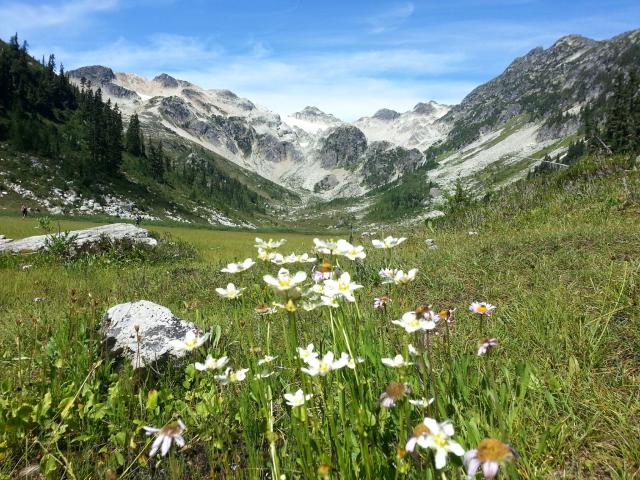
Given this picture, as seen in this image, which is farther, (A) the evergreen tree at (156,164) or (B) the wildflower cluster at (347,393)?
(A) the evergreen tree at (156,164)

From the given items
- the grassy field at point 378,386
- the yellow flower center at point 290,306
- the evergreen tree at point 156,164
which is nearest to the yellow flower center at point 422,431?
the grassy field at point 378,386

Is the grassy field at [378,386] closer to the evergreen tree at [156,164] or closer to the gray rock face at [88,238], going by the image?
the gray rock face at [88,238]

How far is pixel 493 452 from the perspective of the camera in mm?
1115

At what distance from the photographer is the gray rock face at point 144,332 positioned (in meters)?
4.13

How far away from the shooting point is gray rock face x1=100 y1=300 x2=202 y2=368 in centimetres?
413

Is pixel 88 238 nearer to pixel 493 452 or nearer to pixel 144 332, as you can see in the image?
pixel 144 332

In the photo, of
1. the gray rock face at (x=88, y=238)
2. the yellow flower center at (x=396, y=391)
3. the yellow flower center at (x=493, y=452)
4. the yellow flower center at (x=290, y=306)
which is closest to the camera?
the yellow flower center at (x=493, y=452)

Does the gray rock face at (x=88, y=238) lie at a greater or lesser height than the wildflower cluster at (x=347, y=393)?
lesser

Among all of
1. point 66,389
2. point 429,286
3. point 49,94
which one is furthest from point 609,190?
point 49,94

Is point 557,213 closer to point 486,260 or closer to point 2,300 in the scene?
point 486,260

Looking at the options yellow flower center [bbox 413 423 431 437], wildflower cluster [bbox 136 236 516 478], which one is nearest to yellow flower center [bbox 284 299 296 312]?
wildflower cluster [bbox 136 236 516 478]

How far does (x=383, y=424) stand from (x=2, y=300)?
349 inches

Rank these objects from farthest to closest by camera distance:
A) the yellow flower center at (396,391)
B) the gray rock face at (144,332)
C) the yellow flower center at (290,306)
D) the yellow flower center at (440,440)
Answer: the gray rock face at (144,332), the yellow flower center at (290,306), the yellow flower center at (396,391), the yellow flower center at (440,440)

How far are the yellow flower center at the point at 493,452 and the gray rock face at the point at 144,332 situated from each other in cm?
338
